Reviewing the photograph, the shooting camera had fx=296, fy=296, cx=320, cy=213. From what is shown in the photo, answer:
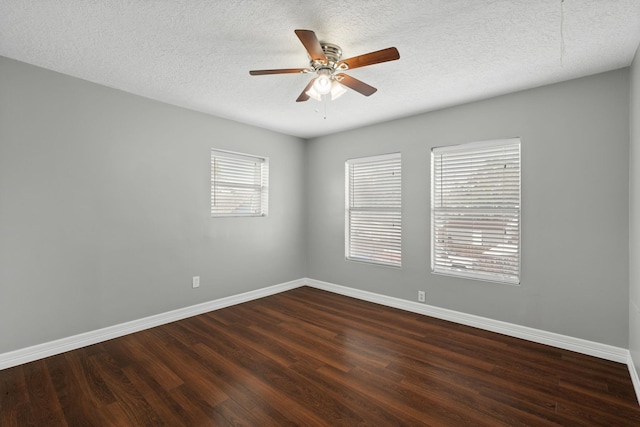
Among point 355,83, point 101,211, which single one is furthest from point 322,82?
point 101,211

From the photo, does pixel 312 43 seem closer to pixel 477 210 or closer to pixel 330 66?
pixel 330 66

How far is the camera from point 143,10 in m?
1.86

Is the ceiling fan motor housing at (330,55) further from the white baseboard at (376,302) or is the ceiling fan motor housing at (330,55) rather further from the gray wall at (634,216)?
the white baseboard at (376,302)

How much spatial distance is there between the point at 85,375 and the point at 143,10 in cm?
270

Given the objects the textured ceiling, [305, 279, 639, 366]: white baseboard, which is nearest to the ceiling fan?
the textured ceiling

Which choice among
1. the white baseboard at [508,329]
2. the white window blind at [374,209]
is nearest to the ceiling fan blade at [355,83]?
the white window blind at [374,209]

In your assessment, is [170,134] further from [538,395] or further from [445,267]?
[538,395]

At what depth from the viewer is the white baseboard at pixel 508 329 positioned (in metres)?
2.59

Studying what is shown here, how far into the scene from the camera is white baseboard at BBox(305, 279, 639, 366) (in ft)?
8.48

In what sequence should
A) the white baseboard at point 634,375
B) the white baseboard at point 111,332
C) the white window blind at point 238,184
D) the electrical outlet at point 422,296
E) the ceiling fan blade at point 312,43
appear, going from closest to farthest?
the ceiling fan blade at point 312,43, the white baseboard at point 634,375, the white baseboard at point 111,332, the electrical outlet at point 422,296, the white window blind at point 238,184

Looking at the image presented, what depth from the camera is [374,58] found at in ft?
6.36

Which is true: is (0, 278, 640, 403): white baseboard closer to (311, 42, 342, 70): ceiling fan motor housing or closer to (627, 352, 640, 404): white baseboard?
(627, 352, 640, 404): white baseboard

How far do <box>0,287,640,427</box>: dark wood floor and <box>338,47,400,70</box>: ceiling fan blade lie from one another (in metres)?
2.29

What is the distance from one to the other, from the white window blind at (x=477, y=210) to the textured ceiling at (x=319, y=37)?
2.24 ft
